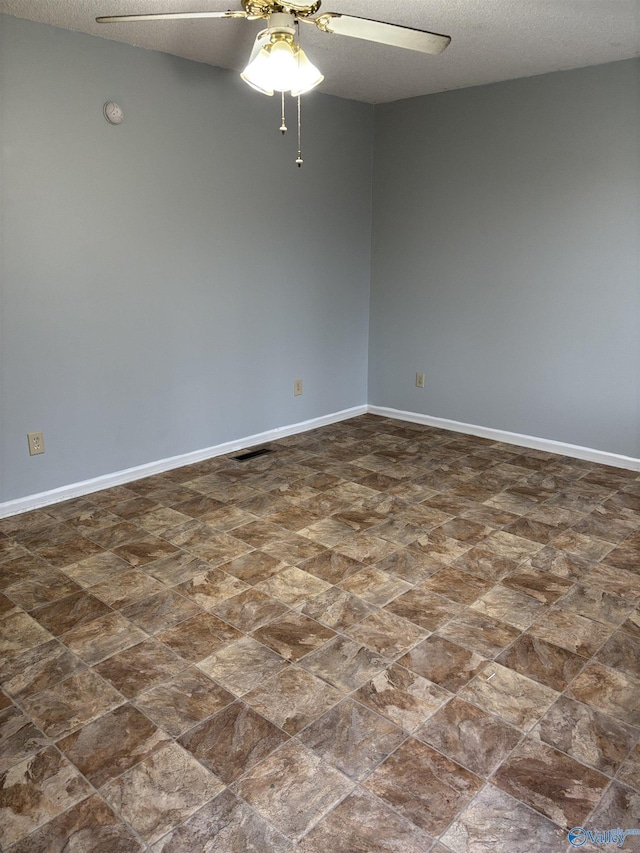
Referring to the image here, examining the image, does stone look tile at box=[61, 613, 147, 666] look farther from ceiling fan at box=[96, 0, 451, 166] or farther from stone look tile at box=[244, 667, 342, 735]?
ceiling fan at box=[96, 0, 451, 166]

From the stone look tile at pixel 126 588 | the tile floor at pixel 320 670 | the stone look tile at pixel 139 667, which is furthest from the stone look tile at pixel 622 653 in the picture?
Answer: the stone look tile at pixel 126 588

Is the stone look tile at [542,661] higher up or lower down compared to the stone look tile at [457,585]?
lower down

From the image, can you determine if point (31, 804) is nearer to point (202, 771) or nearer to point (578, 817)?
point (202, 771)

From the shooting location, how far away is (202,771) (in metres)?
1.68

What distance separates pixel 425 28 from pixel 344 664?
2.85m

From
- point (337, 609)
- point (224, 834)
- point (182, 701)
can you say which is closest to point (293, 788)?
point (224, 834)

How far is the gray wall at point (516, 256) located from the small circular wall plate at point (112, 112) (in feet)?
7.01

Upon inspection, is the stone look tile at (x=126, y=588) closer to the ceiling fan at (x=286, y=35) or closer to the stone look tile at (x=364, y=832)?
the stone look tile at (x=364, y=832)

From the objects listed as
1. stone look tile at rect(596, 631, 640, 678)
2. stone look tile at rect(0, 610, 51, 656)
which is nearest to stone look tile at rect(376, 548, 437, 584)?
stone look tile at rect(596, 631, 640, 678)

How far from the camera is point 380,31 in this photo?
211 centimetres

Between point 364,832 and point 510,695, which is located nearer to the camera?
point 364,832

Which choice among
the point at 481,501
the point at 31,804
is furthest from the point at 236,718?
the point at 481,501

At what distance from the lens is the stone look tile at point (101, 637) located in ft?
7.13

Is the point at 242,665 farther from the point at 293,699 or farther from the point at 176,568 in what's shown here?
the point at 176,568
